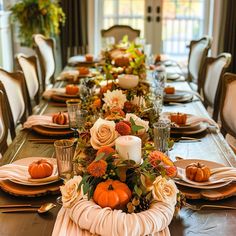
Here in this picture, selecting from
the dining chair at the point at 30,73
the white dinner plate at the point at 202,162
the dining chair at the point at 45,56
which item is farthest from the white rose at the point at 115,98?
the dining chair at the point at 45,56

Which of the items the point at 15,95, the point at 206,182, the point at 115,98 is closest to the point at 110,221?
the point at 206,182

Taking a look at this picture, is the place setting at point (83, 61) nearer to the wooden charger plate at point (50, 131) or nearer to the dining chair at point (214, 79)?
the dining chair at point (214, 79)

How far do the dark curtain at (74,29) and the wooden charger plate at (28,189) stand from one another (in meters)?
4.04

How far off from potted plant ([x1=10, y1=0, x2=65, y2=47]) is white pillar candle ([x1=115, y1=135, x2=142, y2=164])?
13.9ft

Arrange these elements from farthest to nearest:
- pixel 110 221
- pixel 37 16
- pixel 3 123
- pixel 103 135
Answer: pixel 37 16, pixel 3 123, pixel 103 135, pixel 110 221

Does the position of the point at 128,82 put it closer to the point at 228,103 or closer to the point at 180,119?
the point at 180,119

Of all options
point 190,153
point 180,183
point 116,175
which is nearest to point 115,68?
point 190,153

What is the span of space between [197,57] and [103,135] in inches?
124

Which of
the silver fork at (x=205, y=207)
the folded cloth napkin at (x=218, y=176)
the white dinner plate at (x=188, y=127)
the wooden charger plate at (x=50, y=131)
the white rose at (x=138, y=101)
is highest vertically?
the white rose at (x=138, y=101)

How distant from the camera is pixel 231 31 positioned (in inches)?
214

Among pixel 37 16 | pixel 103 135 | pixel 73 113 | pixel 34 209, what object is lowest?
pixel 34 209

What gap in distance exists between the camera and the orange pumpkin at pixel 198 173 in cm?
Result: 152

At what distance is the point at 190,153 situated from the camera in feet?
6.27

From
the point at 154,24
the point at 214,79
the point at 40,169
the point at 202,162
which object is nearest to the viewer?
the point at 40,169
